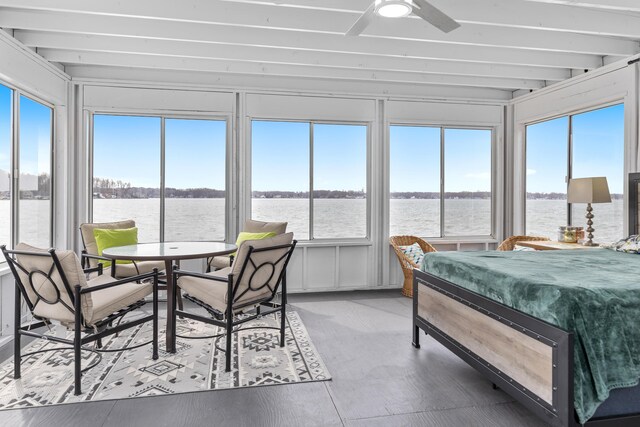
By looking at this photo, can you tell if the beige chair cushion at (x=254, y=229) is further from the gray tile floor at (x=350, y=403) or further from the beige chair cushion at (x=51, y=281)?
the beige chair cushion at (x=51, y=281)

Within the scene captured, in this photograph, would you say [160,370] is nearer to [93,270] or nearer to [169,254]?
[169,254]

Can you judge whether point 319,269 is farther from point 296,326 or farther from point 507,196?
point 507,196

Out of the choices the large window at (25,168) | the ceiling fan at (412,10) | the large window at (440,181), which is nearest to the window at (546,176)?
the large window at (440,181)

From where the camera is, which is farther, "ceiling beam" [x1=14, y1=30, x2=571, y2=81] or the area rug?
"ceiling beam" [x1=14, y1=30, x2=571, y2=81]

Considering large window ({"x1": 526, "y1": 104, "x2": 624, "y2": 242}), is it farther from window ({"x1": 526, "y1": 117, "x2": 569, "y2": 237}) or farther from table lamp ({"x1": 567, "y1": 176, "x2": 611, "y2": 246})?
table lamp ({"x1": 567, "y1": 176, "x2": 611, "y2": 246})

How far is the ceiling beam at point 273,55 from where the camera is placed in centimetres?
382

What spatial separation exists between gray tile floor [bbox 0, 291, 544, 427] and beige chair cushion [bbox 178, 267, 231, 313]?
0.59 meters

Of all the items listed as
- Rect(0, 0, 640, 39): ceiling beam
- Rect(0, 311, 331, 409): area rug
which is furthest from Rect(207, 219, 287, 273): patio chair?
Rect(0, 0, 640, 39): ceiling beam

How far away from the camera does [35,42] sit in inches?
145

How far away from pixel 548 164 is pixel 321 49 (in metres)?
3.29

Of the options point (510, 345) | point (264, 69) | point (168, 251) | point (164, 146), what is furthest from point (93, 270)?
point (510, 345)

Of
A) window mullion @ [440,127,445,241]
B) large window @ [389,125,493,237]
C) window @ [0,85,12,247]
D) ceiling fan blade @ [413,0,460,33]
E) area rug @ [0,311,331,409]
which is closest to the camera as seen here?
ceiling fan blade @ [413,0,460,33]

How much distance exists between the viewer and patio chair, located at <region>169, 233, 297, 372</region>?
273 cm

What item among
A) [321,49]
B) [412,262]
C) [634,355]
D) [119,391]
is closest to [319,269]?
[412,262]
